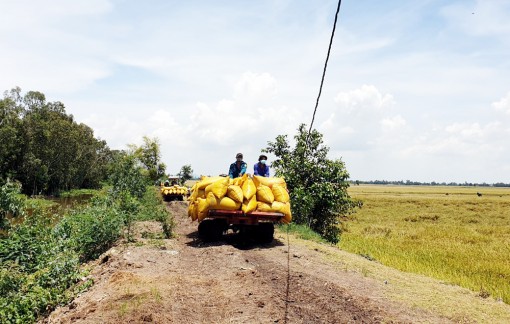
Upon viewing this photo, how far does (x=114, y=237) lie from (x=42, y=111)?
51.2 metres

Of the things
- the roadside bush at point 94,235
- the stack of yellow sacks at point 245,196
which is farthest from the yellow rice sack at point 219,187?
the roadside bush at point 94,235

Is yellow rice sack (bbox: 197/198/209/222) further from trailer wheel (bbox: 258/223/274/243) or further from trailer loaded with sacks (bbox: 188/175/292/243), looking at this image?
trailer wheel (bbox: 258/223/274/243)

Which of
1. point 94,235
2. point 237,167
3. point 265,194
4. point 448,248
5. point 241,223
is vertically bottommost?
point 448,248

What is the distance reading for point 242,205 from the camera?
9719 millimetres

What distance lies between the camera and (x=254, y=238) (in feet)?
35.8

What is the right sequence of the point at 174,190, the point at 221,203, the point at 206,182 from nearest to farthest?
the point at 221,203, the point at 206,182, the point at 174,190

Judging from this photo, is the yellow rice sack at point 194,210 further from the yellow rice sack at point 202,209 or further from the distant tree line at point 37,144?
the distant tree line at point 37,144

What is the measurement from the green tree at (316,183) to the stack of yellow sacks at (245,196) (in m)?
6.18

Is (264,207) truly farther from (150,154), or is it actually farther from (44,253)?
(150,154)

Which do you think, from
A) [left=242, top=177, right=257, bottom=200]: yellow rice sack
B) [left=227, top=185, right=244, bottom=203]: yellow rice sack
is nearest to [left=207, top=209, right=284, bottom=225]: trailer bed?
[left=227, top=185, right=244, bottom=203]: yellow rice sack

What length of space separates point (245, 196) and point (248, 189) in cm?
21

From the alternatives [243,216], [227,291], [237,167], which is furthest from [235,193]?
[227,291]

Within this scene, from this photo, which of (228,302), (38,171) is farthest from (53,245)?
(38,171)

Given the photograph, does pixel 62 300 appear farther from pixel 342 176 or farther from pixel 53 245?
pixel 342 176
